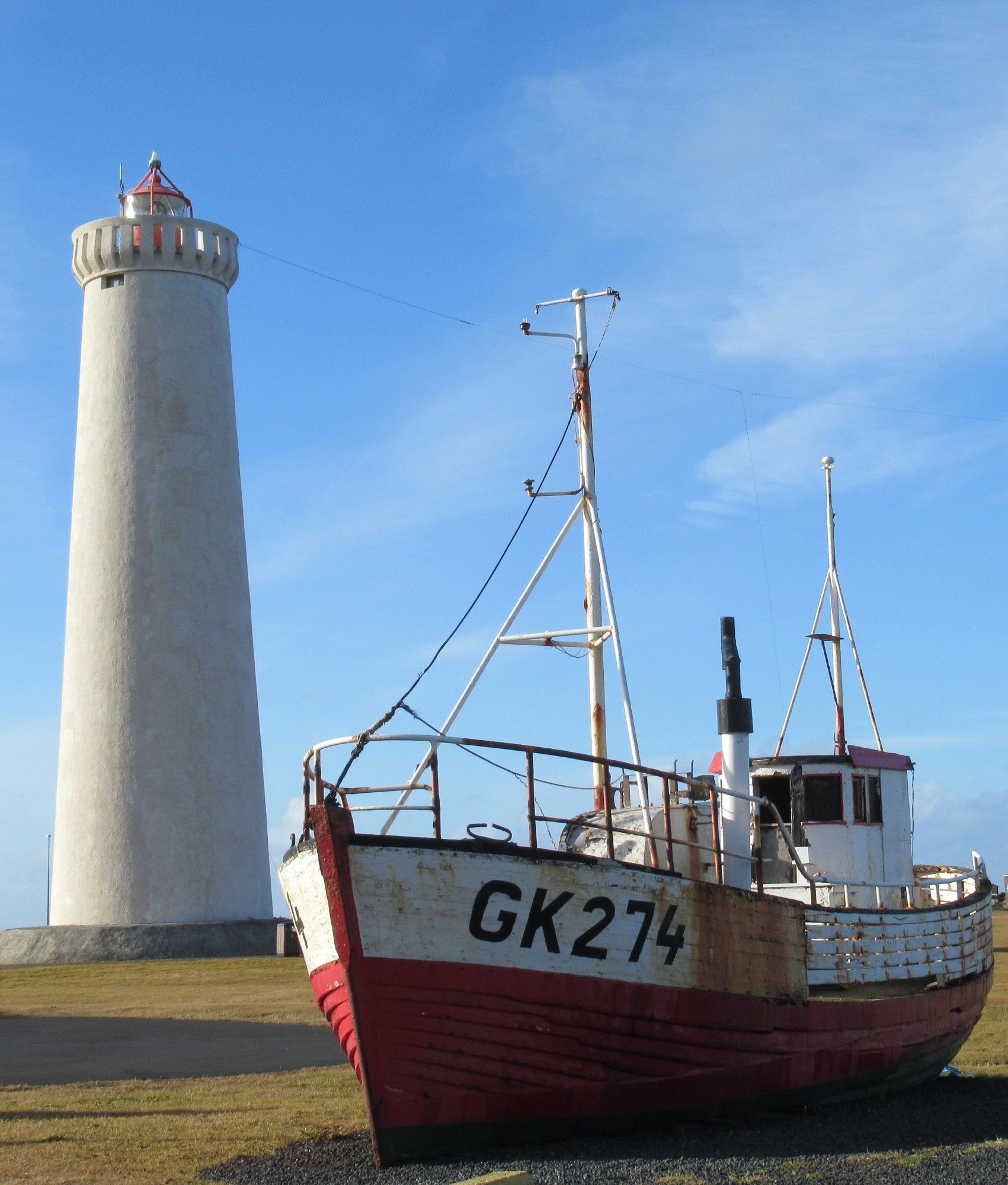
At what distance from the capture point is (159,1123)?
12375mm

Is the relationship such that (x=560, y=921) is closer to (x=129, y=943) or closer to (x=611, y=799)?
(x=611, y=799)

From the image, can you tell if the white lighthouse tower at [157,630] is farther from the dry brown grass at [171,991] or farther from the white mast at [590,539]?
the white mast at [590,539]

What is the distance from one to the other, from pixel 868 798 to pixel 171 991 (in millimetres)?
14315

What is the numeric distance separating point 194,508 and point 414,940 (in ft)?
76.4

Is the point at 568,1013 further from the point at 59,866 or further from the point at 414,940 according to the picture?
the point at 59,866

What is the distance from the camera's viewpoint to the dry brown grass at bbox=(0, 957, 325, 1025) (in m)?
23.0

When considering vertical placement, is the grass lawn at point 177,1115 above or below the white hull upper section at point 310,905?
below

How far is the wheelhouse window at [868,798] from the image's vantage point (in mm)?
17938

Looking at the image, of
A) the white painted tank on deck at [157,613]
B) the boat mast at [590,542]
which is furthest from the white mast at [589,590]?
the white painted tank on deck at [157,613]

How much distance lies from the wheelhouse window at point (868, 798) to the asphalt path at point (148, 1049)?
6998 mm

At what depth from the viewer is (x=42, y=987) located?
2806cm

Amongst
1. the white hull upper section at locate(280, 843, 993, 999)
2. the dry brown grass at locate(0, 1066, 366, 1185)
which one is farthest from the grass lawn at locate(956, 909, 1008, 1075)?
the dry brown grass at locate(0, 1066, 366, 1185)

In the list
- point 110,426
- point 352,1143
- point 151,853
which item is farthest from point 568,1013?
point 110,426

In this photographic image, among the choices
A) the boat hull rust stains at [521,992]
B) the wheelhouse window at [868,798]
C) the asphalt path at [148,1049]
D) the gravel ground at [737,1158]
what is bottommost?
the asphalt path at [148,1049]
